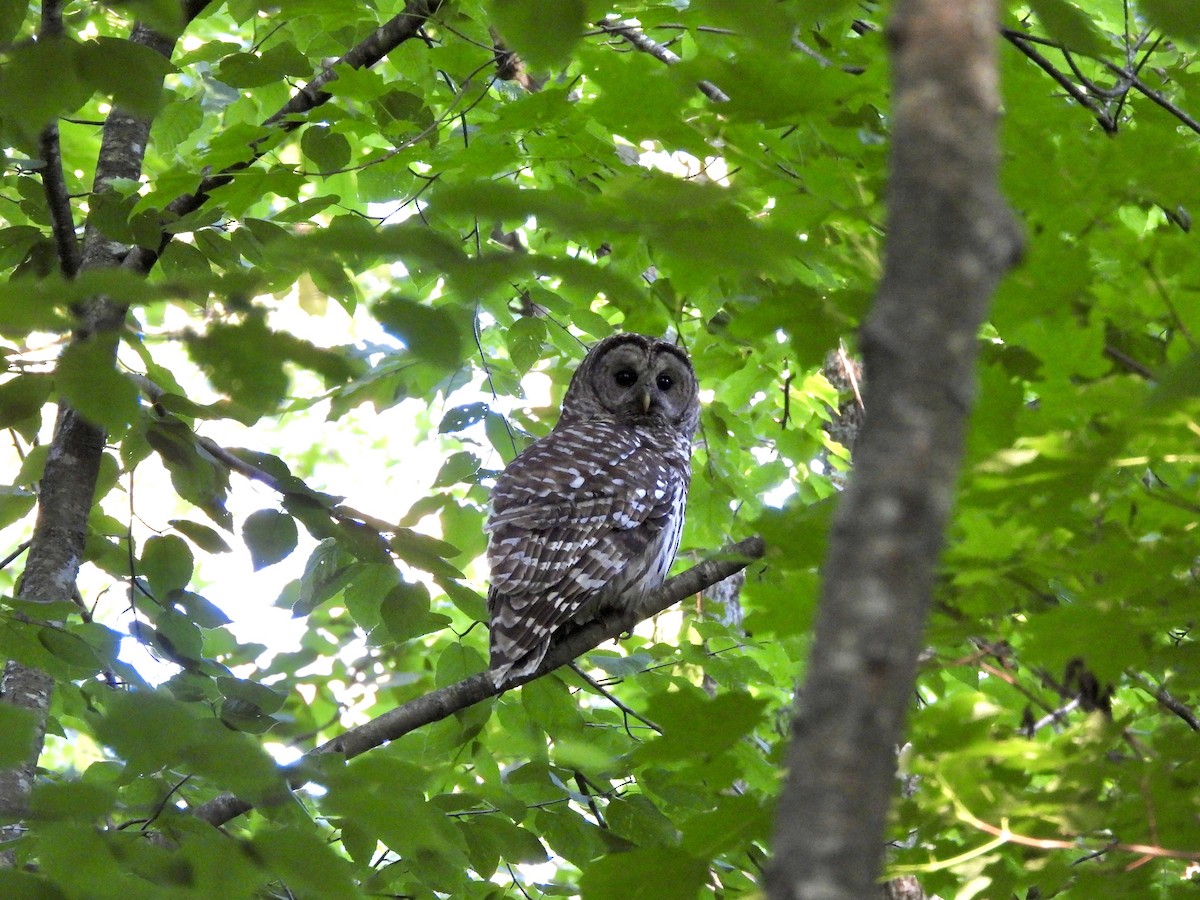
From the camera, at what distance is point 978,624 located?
1862 millimetres

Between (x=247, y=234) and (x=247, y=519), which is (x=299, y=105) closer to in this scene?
(x=247, y=234)

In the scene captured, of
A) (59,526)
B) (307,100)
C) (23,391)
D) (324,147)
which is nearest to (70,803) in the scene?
(23,391)

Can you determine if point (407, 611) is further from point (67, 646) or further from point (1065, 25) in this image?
point (1065, 25)

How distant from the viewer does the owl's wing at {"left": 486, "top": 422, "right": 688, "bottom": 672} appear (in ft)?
Answer: 15.1

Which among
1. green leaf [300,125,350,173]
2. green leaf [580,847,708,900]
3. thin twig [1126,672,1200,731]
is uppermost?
green leaf [300,125,350,173]

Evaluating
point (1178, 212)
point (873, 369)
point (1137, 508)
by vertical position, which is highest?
point (1178, 212)

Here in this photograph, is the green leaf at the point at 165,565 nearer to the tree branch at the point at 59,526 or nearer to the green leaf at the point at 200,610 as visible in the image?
the green leaf at the point at 200,610

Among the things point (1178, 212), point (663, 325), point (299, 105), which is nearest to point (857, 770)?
point (1178, 212)

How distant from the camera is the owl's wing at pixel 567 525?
4613 mm

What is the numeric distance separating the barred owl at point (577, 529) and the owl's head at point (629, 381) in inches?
10.3

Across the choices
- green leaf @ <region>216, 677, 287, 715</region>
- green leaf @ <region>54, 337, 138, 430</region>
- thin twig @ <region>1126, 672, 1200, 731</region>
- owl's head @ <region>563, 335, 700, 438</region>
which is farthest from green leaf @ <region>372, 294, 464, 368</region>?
owl's head @ <region>563, 335, 700, 438</region>

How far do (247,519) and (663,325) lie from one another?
1.98 m

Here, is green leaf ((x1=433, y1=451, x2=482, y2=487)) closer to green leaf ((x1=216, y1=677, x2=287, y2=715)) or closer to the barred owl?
the barred owl

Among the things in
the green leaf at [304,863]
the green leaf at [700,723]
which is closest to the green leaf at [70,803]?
the green leaf at [304,863]
